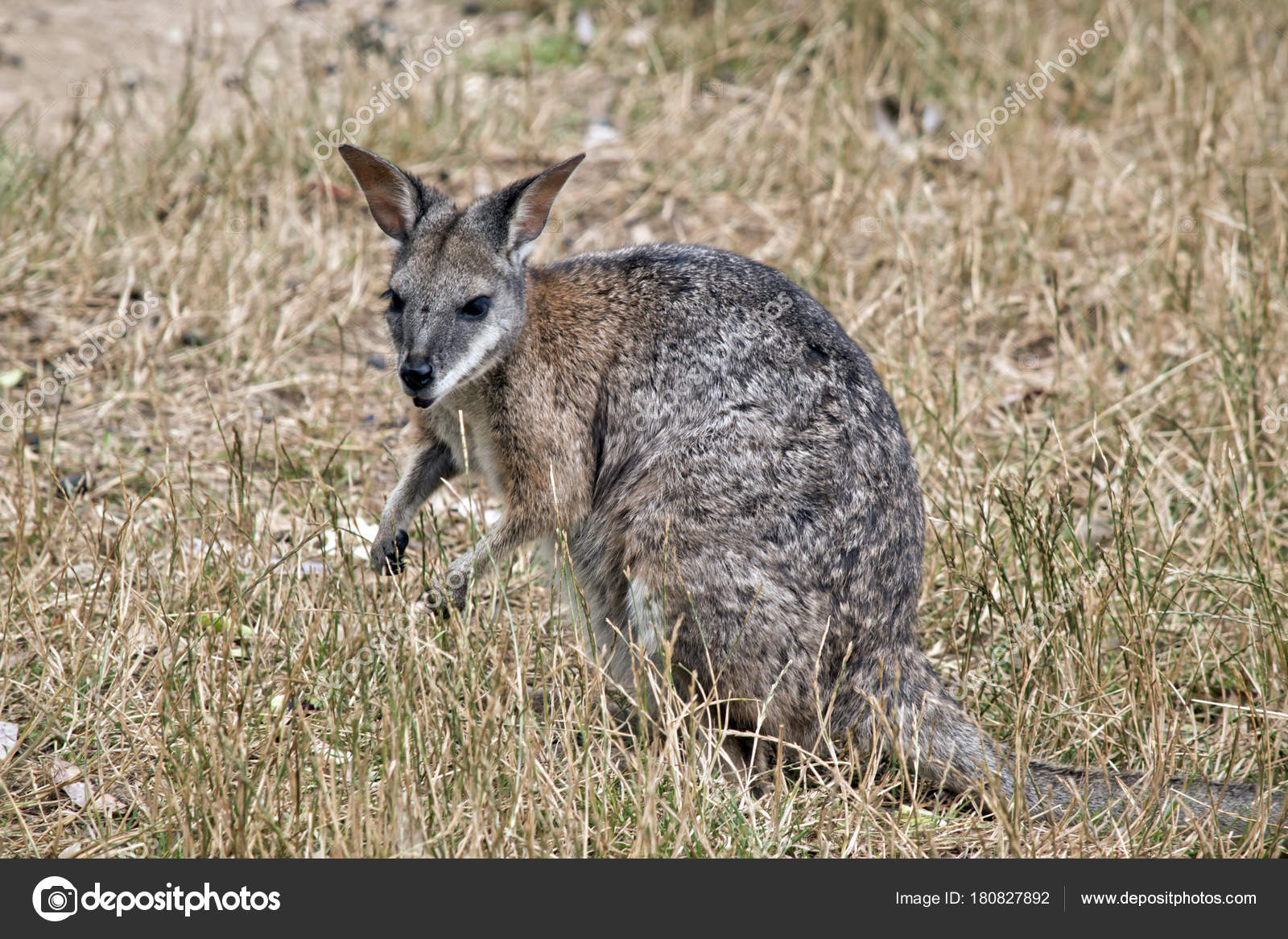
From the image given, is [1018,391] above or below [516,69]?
below

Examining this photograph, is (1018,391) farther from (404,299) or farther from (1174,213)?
(404,299)

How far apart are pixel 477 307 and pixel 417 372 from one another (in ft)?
1.19

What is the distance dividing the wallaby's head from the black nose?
0.06 feet

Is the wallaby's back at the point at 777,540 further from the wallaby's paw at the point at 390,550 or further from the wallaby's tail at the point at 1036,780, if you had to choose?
the wallaby's paw at the point at 390,550

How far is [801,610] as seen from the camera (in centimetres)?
400

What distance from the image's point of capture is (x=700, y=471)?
4.08 metres

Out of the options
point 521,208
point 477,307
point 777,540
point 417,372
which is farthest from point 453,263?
point 777,540

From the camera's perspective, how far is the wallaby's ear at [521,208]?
4270mm

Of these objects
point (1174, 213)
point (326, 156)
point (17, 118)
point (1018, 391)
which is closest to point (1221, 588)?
point (1018, 391)

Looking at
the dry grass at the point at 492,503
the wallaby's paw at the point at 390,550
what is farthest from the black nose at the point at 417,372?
the wallaby's paw at the point at 390,550

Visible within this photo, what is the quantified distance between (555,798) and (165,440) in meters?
2.37

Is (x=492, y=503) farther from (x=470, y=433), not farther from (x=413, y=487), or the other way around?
(x=470, y=433)
